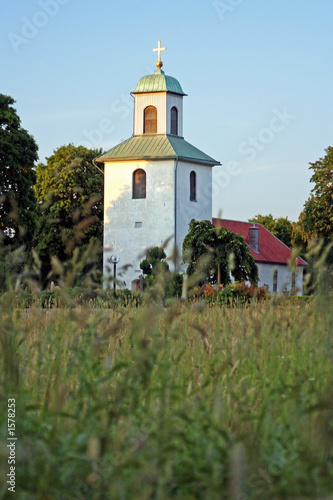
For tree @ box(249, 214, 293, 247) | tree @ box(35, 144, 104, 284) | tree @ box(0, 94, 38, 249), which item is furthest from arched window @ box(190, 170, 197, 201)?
tree @ box(249, 214, 293, 247)

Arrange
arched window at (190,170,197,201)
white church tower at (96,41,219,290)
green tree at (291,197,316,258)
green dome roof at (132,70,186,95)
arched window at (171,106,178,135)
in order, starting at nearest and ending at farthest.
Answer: white church tower at (96,41,219,290)
arched window at (190,170,197,201)
green dome roof at (132,70,186,95)
arched window at (171,106,178,135)
green tree at (291,197,316,258)

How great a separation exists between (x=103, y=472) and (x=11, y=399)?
528 mm

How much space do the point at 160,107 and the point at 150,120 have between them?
0.98 m

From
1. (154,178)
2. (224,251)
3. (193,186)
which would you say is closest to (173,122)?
(154,178)

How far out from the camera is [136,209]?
142 ft

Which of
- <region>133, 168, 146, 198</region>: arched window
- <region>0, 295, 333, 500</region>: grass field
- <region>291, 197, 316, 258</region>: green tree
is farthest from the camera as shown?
<region>291, 197, 316, 258</region>: green tree

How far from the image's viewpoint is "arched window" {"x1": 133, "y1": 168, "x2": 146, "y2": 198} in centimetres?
4362

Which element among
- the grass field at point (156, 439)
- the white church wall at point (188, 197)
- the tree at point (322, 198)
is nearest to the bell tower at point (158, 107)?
the white church wall at point (188, 197)

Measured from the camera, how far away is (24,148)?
35062 mm

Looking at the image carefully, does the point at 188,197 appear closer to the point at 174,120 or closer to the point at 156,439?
the point at 174,120

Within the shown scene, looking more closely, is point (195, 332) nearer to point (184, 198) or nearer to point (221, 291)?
point (221, 291)

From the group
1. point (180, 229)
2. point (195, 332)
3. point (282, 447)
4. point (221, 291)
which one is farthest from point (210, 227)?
point (282, 447)

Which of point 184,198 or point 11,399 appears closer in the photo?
point 11,399

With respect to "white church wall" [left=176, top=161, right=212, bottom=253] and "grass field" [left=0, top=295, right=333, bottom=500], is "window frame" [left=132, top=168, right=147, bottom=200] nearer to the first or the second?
"white church wall" [left=176, top=161, right=212, bottom=253]
